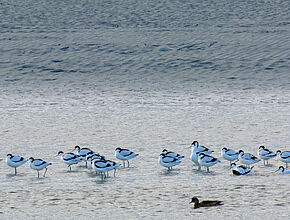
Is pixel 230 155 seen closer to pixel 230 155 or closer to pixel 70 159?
pixel 230 155

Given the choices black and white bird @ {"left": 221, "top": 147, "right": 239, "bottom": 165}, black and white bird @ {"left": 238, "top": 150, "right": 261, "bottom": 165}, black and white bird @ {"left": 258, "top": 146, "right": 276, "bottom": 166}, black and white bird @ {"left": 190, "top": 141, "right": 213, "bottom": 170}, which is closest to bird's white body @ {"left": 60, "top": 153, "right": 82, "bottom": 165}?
black and white bird @ {"left": 190, "top": 141, "right": 213, "bottom": 170}

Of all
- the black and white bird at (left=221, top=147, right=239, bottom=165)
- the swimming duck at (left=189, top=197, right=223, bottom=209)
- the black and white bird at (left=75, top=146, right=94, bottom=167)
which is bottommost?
the swimming duck at (left=189, top=197, right=223, bottom=209)

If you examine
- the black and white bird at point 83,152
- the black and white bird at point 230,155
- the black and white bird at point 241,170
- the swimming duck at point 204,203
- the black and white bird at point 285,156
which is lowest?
the swimming duck at point 204,203

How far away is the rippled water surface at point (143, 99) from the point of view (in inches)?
447

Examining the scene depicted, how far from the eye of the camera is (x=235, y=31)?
27594 mm

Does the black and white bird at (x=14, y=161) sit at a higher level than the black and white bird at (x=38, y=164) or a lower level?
higher

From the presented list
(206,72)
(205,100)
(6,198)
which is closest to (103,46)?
(206,72)

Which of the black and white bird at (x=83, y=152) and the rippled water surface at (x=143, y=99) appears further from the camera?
the black and white bird at (x=83, y=152)

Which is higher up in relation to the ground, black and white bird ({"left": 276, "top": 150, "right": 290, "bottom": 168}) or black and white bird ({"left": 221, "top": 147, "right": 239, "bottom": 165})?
black and white bird ({"left": 221, "top": 147, "right": 239, "bottom": 165})

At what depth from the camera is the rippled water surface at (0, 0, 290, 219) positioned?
37.3 feet

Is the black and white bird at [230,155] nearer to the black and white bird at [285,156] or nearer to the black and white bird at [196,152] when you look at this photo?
the black and white bird at [196,152]

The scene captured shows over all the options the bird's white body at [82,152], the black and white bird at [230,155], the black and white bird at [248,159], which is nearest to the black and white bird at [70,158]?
the bird's white body at [82,152]

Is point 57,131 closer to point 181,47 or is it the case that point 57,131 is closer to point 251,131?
point 251,131

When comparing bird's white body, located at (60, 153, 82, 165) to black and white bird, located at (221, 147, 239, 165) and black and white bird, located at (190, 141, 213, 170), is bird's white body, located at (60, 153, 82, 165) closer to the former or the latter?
black and white bird, located at (190, 141, 213, 170)
